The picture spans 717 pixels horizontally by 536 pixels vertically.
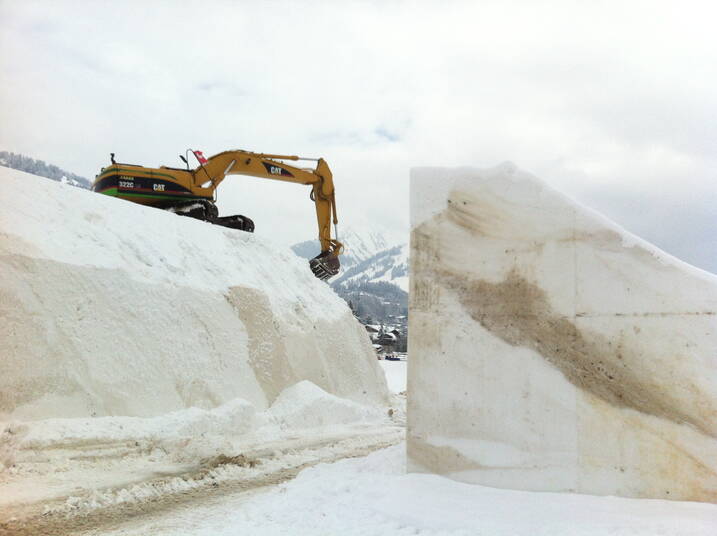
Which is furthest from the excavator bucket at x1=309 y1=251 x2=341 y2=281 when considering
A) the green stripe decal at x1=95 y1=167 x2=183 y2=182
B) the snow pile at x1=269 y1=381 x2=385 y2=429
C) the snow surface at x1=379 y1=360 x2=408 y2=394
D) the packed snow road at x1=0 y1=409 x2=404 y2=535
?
the packed snow road at x1=0 y1=409 x2=404 y2=535

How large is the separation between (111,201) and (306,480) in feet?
22.9

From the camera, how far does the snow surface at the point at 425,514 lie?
4.08 meters

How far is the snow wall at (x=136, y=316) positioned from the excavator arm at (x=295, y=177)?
2.30 metres

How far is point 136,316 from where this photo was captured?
336 inches

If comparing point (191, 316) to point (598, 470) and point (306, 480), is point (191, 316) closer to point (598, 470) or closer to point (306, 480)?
point (306, 480)

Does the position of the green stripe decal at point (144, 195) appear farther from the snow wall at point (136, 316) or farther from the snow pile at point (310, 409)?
the snow pile at point (310, 409)

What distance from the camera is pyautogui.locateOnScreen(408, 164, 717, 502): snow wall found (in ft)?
15.1

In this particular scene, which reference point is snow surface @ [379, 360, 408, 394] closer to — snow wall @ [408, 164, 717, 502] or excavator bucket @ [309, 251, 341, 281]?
excavator bucket @ [309, 251, 341, 281]

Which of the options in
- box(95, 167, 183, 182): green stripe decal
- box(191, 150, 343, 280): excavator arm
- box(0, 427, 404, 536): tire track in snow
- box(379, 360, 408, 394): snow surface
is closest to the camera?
box(0, 427, 404, 536): tire track in snow

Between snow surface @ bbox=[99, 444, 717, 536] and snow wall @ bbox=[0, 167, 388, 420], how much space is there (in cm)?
320

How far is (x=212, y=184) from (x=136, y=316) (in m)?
6.59

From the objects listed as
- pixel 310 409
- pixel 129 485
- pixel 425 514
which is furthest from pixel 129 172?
pixel 425 514

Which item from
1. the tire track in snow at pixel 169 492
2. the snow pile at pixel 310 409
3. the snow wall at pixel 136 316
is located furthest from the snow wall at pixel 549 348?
the snow pile at pixel 310 409

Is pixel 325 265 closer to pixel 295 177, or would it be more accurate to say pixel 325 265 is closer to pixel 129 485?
pixel 295 177
